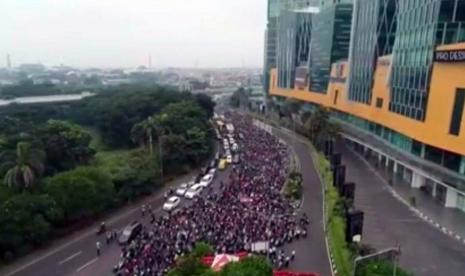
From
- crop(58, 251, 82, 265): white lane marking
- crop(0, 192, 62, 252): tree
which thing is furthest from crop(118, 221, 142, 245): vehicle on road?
crop(0, 192, 62, 252): tree

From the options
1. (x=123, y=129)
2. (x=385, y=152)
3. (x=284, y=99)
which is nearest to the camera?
(x=385, y=152)

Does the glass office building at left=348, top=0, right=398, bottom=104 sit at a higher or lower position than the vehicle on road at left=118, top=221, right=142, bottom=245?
higher

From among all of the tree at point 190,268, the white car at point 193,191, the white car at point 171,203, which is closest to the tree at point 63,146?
the white car at point 171,203

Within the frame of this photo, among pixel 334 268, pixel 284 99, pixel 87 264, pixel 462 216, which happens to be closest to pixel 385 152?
pixel 462 216

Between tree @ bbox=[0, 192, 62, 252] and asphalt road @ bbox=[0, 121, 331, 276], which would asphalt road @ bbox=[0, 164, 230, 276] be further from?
tree @ bbox=[0, 192, 62, 252]

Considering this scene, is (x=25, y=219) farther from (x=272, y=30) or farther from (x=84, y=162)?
(x=272, y=30)

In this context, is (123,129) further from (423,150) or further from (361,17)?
(423,150)
